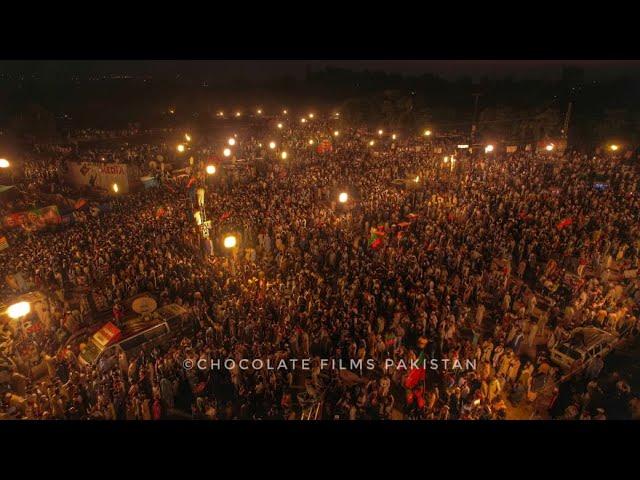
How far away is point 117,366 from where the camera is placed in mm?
9594

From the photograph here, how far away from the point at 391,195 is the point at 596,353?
12.6 metres

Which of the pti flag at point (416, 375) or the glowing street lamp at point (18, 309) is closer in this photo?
the glowing street lamp at point (18, 309)

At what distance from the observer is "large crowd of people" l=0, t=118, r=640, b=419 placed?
28.7ft

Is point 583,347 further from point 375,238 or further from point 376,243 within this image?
point 375,238

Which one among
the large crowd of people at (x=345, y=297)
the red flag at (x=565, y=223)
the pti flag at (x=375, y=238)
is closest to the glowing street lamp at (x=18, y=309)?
the large crowd of people at (x=345, y=297)

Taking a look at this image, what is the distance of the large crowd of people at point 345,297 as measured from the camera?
8750mm

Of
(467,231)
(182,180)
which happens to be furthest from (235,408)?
(182,180)

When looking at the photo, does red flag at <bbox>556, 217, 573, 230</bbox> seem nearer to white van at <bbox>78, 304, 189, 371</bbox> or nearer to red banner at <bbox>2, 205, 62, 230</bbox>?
white van at <bbox>78, 304, 189, 371</bbox>

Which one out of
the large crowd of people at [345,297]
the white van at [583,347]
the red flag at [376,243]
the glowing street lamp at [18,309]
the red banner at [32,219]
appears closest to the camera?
the glowing street lamp at [18,309]

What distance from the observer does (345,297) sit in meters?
11.6

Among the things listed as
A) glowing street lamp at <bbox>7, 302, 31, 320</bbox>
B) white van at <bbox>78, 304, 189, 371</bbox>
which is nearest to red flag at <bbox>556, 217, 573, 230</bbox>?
white van at <bbox>78, 304, 189, 371</bbox>

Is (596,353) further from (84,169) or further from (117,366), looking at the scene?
(84,169)

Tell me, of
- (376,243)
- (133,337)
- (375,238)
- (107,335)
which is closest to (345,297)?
(376,243)

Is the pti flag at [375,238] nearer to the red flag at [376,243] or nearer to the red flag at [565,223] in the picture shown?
the red flag at [376,243]
